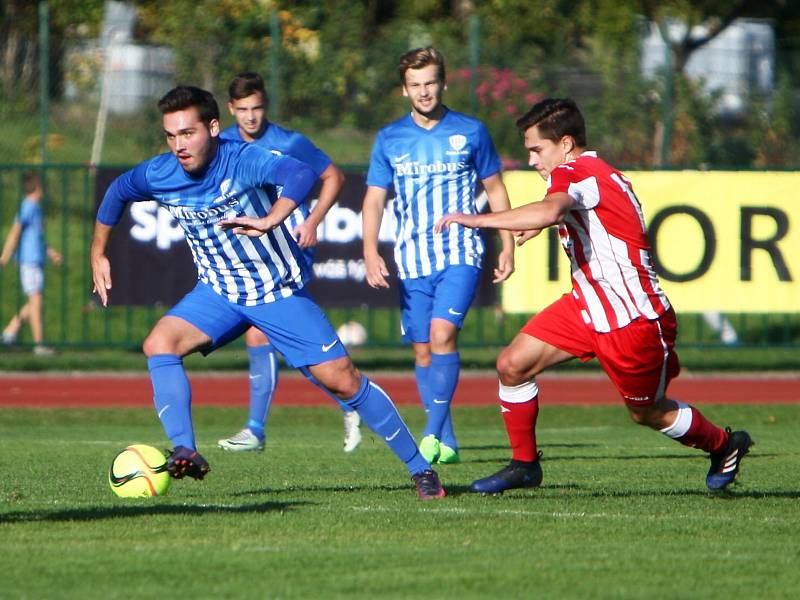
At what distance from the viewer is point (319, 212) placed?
7641mm

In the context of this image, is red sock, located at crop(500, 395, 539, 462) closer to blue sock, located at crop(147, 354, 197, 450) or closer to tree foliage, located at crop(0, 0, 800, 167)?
blue sock, located at crop(147, 354, 197, 450)

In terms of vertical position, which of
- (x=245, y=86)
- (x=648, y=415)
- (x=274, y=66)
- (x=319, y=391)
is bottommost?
(x=319, y=391)

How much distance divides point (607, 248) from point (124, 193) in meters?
2.35

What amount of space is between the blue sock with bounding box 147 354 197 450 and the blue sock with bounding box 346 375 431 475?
0.77 meters

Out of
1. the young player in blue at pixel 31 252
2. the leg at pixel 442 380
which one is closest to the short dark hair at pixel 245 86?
the leg at pixel 442 380

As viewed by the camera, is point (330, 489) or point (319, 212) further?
point (330, 489)

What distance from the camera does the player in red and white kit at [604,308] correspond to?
301 inches

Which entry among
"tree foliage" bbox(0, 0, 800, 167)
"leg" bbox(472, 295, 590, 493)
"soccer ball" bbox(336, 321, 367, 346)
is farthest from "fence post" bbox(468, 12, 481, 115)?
"leg" bbox(472, 295, 590, 493)

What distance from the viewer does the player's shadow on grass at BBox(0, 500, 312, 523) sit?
7086 millimetres

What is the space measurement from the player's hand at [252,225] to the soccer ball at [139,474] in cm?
116

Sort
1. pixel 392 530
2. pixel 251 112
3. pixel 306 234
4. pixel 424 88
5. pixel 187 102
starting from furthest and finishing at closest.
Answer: pixel 251 112, pixel 424 88, pixel 306 234, pixel 187 102, pixel 392 530

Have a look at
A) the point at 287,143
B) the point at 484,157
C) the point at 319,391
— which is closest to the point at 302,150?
the point at 287,143

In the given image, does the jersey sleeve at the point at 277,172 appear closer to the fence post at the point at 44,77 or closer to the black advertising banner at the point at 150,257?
the black advertising banner at the point at 150,257

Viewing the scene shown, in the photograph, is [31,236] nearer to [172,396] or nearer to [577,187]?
[172,396]
